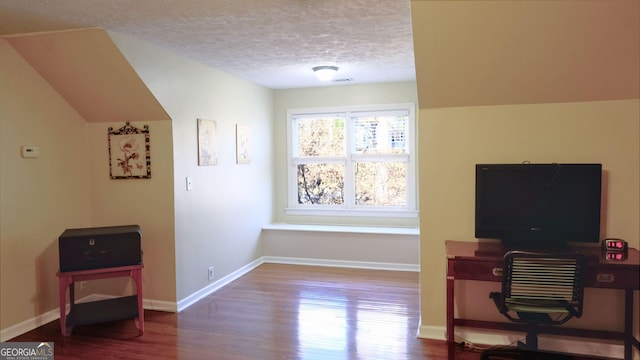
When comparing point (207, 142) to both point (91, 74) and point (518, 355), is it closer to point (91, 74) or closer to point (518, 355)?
point (91, 74)

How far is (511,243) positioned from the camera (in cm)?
282

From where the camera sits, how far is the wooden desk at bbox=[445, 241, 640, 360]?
2.39 m

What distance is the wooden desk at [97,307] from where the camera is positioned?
3.09m

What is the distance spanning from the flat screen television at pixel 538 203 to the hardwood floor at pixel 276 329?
0.89 m

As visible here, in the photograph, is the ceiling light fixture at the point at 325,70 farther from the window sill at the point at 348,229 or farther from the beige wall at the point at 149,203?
the window sill at the point at 348,229

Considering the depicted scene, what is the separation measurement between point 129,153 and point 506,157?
306 centimetres

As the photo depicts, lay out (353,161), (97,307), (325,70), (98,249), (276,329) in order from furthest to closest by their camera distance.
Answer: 1. (353,161)
2. (325,70)
3. (97,307)
4. (276,329)
5. (98,249)

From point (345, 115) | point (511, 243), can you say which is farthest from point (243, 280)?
point (511, 243)

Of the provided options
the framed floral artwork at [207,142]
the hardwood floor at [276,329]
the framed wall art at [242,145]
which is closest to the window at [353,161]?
the framed wall art at [242,145]

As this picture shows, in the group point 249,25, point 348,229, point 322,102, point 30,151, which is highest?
point 249,25

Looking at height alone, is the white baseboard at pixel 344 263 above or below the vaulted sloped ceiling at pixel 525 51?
below

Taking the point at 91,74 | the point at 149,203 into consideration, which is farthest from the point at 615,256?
the point at 91,74

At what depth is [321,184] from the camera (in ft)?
18.5

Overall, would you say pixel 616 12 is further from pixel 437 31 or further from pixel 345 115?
pixel 345 115
